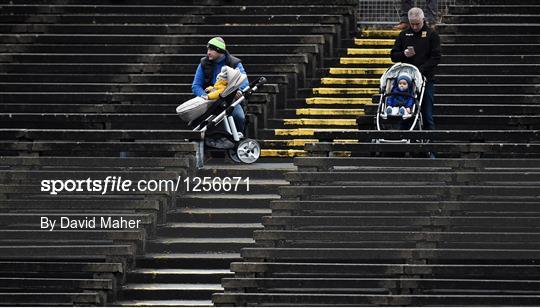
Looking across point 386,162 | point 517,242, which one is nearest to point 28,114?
point 386,162

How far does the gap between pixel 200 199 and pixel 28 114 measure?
3676 mm

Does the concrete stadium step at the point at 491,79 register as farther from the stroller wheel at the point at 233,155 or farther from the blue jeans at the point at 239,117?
the stroller wheel at the point at 233,155

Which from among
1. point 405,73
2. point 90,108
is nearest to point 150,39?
point 90,108

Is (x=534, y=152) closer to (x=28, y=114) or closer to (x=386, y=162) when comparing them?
(x=386, y=162)

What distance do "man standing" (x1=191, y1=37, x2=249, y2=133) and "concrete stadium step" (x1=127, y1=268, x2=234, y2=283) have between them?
2955 millimetres

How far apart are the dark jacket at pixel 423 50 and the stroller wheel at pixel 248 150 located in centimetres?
219

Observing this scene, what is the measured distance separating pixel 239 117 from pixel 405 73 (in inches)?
94.0

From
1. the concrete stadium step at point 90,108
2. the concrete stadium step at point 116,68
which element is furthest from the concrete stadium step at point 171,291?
the concrete stadium step at point 116,68

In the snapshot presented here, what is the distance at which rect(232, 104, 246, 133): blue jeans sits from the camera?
34.3 metres

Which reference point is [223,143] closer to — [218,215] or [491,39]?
[218,215]

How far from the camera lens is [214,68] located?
114 ft

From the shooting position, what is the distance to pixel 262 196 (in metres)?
33.6

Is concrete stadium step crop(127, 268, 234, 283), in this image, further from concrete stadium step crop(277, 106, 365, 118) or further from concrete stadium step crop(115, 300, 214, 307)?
concrete stadium step crop(277, 106, 365, 118)

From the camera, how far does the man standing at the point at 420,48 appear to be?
34062mm
